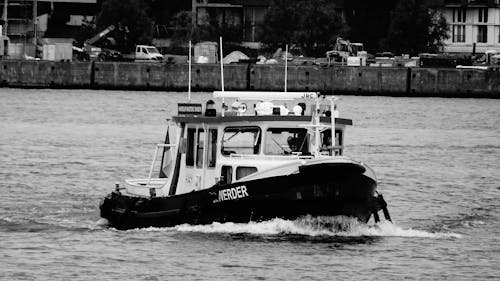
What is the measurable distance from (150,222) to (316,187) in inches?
190

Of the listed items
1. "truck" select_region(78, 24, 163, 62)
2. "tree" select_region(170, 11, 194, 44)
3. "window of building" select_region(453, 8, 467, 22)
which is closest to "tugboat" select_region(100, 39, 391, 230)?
"truck" select_region(78, 24, 163, 62)

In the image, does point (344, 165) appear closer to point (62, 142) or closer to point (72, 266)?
point (72, 266)

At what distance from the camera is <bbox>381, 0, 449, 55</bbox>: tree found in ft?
460

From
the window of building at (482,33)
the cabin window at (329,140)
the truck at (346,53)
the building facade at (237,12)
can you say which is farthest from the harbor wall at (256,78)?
the cabin window at (329,140)

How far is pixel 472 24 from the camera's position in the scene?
517ft

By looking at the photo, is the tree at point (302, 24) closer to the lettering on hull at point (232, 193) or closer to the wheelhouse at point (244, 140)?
the wheelhouse at point (244, 140)

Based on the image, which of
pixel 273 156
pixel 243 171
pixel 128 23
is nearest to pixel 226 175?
pixel 243 171

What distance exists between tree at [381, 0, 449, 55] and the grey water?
56493mm

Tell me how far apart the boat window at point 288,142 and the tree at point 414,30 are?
10174 cm

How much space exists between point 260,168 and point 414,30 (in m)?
106

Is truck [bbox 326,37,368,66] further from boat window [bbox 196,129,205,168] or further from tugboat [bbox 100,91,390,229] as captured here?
boat window [bbox 196,129,205,168]

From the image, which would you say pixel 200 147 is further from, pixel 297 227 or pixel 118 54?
pixel 118 54

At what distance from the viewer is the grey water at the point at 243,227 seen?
119ft

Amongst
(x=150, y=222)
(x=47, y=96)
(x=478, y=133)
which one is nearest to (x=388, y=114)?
(x=478, y=133)
